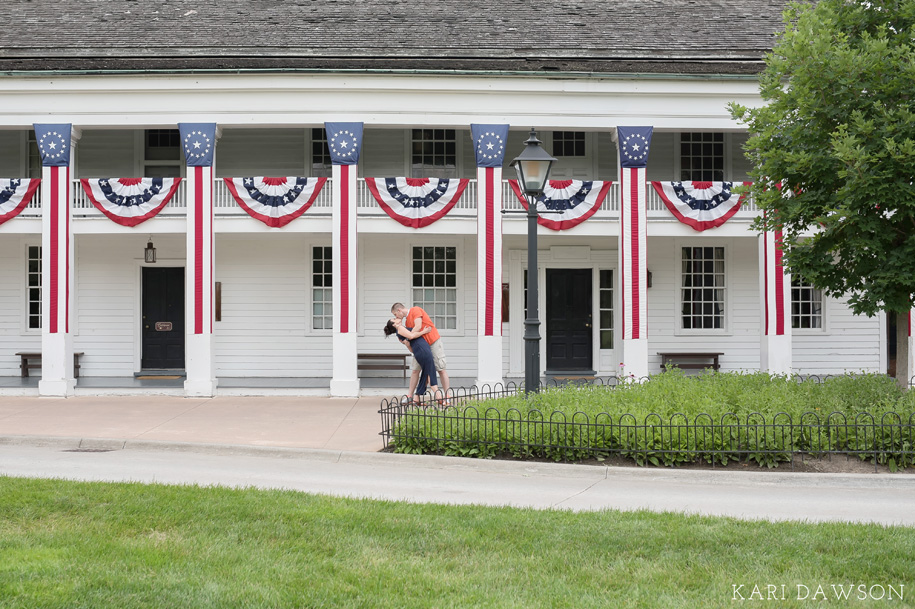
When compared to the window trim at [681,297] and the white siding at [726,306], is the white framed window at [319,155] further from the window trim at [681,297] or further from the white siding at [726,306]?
the window trim at [681,297]

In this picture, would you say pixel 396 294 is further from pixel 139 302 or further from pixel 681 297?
pixel 681 297

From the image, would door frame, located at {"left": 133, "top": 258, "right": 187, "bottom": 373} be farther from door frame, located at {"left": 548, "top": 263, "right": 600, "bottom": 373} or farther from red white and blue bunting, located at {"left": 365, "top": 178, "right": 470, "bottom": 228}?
door frame, located at {"left": 548, "top": 263, "right": 600, "bottom": 373}

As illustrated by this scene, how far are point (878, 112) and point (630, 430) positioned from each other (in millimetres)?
5314

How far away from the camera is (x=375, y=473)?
346 inches

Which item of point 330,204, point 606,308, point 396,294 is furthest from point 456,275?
point 606,308

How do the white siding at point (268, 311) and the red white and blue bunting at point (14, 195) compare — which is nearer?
the red white and blue bunting at point (14, 195)

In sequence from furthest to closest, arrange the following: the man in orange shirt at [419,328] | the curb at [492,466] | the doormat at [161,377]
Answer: the doormat at [161,377] → the man in orange shirt at [419,328] → the curb at [492,466]

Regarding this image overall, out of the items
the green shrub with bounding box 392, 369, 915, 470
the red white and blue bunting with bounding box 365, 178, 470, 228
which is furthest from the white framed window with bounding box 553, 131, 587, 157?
the green shrub with bounding box 392, 369, 915, 470

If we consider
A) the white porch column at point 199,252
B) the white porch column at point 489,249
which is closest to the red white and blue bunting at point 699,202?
the white porch column at point 489,249

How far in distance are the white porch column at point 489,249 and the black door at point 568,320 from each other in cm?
321

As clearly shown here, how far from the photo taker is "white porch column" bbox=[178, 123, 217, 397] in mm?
16500

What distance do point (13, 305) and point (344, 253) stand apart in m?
8.77

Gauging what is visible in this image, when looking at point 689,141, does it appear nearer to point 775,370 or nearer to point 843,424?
point 775,370

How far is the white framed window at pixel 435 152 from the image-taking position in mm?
19297
